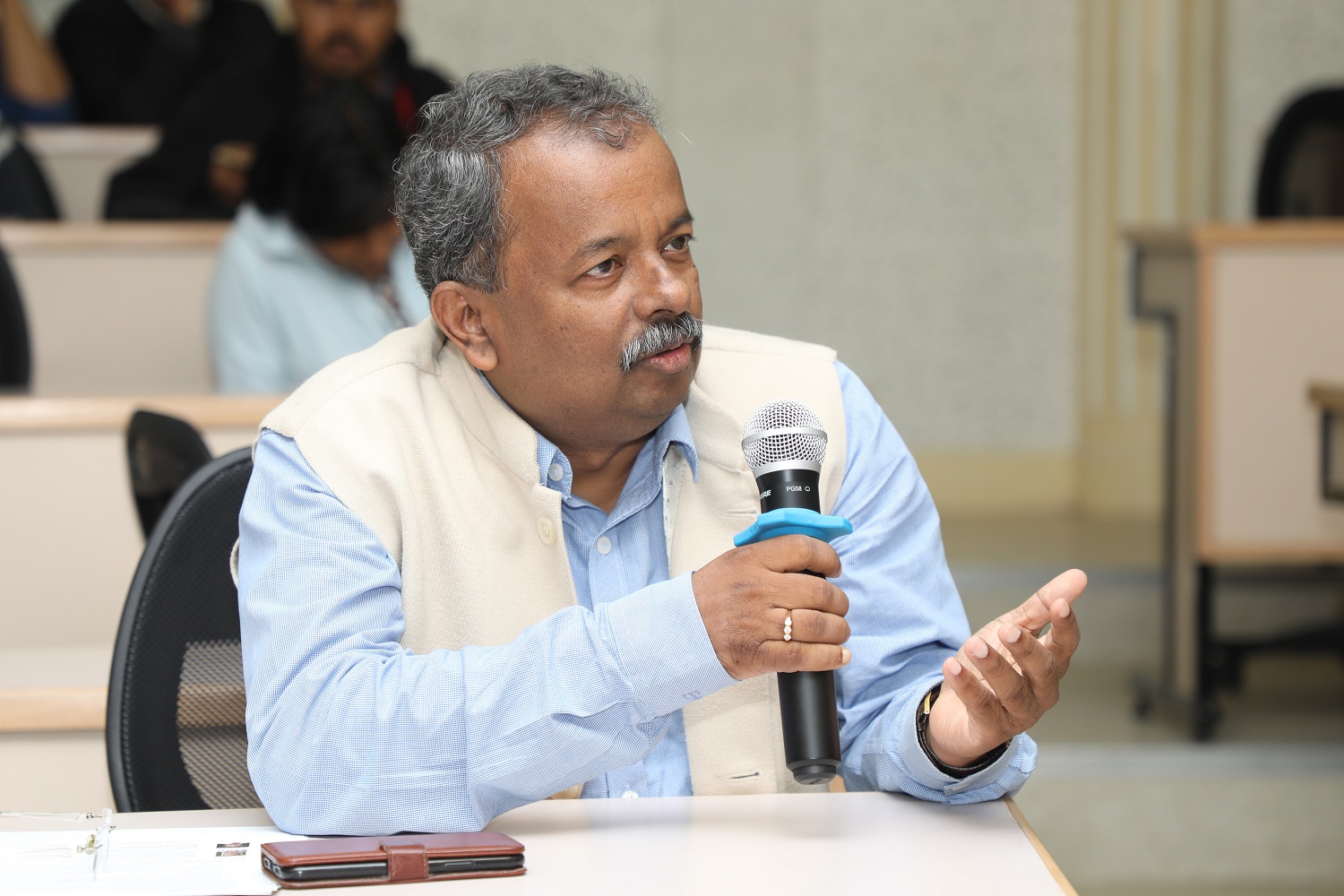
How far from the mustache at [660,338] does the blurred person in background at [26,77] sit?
484cm

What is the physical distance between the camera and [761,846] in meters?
1.14

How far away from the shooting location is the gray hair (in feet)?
A: 4.50

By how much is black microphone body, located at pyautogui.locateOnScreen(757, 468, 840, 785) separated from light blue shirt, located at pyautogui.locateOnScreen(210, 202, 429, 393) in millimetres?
2345

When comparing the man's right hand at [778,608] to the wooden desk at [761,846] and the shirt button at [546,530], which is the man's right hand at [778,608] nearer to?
the wooden desk at [761,846]

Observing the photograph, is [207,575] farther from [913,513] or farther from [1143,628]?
[1143,628]

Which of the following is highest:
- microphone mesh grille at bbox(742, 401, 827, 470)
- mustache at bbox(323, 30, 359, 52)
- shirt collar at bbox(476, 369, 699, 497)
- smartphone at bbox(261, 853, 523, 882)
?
mustache at bbox(323, 30, 359, 52)

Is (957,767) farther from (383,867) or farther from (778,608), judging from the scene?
(383,867)

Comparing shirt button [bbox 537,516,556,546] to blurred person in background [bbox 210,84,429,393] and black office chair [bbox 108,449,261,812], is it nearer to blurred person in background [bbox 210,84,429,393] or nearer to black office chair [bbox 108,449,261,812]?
black office chair [bbox 108,449,261,812]

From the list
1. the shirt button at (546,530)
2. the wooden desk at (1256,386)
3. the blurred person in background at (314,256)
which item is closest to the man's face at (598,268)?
the shirt button at (546,530)

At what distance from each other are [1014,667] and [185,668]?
2.76 ft

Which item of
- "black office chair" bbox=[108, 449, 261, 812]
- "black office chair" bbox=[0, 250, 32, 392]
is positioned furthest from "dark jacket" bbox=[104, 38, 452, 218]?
"black office chair" bbox=[108, 449, 261, 812]

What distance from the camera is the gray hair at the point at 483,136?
1371 mm

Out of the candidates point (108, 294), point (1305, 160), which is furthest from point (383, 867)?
point (1305, 160)

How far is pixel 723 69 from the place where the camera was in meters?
5.37
